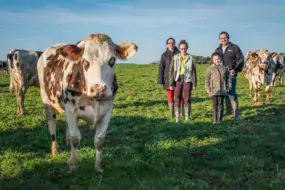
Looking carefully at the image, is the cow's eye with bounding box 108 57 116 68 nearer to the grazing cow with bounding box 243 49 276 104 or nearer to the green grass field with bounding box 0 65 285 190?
the green grass field with bounding box 0 65 285 190

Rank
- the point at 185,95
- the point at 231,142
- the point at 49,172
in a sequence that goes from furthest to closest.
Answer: the point at 185,95 → the point at 231,142 → the point at 49,172

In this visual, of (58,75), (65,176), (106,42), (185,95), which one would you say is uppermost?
(106,42)

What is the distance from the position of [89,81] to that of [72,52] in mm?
906

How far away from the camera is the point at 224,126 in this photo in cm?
1150

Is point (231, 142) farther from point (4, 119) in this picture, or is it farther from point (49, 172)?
point (4, 119)

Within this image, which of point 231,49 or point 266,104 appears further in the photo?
point 266,104

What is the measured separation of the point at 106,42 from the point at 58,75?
67.3 inches

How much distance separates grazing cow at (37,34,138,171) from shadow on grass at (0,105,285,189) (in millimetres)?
670

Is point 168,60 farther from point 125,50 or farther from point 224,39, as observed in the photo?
point 125,50

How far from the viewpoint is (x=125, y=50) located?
714 cm

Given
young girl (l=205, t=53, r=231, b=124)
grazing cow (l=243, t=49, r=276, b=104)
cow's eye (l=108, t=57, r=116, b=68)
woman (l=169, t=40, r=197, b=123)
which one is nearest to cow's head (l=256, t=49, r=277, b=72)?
grazing cow (l=243, t=49, r=276, b=104)

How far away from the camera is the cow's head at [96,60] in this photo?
610 centimetres

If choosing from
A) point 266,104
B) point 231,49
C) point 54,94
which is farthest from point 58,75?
point 266,104

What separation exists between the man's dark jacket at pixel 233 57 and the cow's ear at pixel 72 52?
7474 mm
